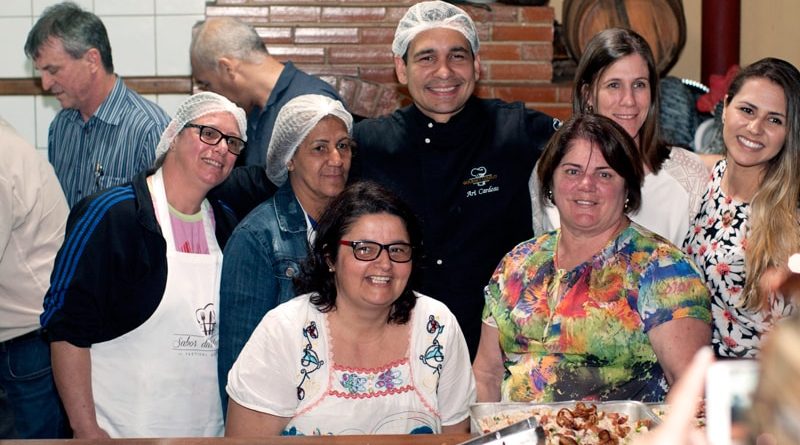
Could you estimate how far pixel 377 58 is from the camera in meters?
4.95

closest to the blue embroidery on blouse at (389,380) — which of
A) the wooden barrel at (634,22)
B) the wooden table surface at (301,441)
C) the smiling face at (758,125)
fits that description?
the wooden table surface at (301,441)

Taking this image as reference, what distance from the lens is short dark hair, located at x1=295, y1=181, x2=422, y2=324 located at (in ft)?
7.74

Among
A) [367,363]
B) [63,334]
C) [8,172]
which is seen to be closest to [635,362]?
[367,363]

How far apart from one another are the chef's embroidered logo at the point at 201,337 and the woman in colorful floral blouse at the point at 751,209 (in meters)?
1.37

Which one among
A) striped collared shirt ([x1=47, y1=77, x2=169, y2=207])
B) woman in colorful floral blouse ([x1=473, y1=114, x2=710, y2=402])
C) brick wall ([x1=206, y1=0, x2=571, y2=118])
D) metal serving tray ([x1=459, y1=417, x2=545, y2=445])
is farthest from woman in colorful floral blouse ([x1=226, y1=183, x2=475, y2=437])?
brick wall ([x1=206, y1=0, x2=571, y2=118])

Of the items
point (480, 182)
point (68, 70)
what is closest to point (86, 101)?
point (68, 70)

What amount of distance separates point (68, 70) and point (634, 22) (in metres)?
3.12

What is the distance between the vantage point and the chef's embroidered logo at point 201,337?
2.48 m

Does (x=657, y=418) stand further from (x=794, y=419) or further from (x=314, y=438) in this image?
(x=794, y=419)

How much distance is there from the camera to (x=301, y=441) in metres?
1.98

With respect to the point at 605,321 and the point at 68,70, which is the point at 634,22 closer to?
the point at 68,70

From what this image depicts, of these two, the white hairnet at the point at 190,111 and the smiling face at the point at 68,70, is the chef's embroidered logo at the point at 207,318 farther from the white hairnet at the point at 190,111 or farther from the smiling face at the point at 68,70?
the smiling face at the point at 68,70

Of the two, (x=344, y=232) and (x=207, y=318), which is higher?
(x=344, y=232)

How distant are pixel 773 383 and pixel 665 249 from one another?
1.96m
